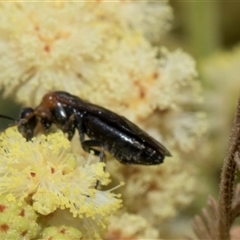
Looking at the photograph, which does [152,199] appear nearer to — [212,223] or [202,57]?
[212,223]

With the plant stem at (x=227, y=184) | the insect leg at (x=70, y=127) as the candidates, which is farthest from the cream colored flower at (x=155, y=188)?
the plant stem at (x=227, y=184)

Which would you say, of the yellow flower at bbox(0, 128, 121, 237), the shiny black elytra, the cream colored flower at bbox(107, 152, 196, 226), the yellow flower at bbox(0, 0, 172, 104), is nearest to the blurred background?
the cream colored flower at bbox(107, 152, 196, 226)

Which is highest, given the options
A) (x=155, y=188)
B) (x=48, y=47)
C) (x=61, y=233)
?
(x=48, y=47)

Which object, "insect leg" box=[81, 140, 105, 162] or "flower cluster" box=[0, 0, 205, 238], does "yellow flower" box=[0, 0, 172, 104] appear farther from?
"insect leg" box=[81, 140, 105, 162]

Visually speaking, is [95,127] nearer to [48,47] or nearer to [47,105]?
[47,105]

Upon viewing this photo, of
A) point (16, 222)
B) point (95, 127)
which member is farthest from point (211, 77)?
point (16, 222)

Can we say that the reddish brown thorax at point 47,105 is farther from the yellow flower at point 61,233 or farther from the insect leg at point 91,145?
the yellow flower at point 61,233
